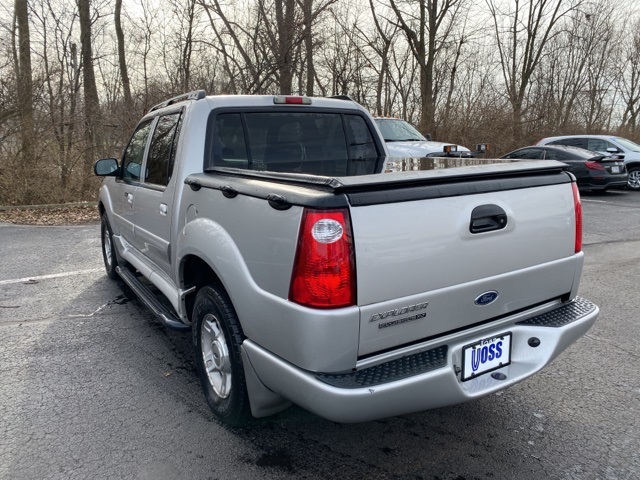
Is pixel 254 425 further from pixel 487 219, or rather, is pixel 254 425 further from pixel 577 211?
pixel 577 211

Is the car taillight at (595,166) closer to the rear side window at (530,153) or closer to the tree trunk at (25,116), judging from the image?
the rear side window at (530,153)

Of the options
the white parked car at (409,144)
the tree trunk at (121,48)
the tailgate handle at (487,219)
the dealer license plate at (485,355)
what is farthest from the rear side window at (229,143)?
the tree trunk at (121,48)

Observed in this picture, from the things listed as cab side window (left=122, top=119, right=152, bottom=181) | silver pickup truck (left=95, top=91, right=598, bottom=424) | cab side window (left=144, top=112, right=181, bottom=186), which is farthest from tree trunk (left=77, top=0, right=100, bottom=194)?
silver pickup truck (left=95, top=91, right=598, bottom=424)

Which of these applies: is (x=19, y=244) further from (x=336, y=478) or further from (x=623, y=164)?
(x=623, y=164)

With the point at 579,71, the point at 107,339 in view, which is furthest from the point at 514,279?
the point at 579,71

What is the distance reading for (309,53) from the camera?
16.7 metres

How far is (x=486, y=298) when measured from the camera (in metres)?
2.43

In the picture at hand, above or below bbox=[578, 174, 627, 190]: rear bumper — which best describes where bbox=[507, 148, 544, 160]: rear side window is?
above

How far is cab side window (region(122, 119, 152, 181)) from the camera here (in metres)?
4.34

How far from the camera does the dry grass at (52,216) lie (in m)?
10.1

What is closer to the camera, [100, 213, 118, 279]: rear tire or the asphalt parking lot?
the asphalt parking lot

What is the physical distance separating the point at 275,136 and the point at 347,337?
2.10 meters

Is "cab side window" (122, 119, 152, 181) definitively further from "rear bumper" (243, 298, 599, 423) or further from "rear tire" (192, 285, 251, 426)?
"rear bumper" (243, 298, 599, 423)

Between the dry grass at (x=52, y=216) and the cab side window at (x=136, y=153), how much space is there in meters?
6.03
